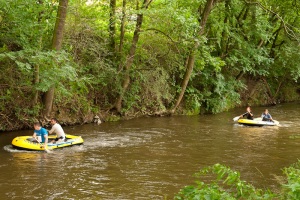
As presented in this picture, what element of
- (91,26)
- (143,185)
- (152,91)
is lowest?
(143,185)

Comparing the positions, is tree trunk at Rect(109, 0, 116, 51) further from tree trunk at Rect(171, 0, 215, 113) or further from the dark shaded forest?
tree trunk at Rect(171, 0, 215, 113)

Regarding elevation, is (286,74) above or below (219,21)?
below

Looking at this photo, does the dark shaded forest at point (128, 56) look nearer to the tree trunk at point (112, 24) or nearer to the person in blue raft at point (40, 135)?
the tree trunk at point (112, 24)

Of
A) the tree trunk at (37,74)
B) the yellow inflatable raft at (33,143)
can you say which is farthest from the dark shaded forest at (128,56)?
the yellow inflatable raft at (33,143)

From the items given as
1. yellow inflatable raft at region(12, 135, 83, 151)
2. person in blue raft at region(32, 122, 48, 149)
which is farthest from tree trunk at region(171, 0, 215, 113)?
person in blue raft at region(32, 122, 48, 149)

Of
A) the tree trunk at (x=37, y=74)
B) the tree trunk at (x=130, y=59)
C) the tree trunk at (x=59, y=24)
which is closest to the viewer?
the tree trunk at (x=37, y=74)

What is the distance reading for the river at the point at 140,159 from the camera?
30.0 ft

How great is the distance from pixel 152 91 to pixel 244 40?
27.4 ft

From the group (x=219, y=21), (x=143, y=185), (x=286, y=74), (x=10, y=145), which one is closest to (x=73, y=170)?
(x=143, y=185)

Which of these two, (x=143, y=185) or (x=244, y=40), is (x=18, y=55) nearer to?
(x=143, y=185)

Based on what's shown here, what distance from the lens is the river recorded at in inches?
360

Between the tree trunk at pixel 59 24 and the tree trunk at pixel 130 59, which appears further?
the tree trunk at pixel 130 59

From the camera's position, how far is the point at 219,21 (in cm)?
2419

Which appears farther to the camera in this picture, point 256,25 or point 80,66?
point 256,25
